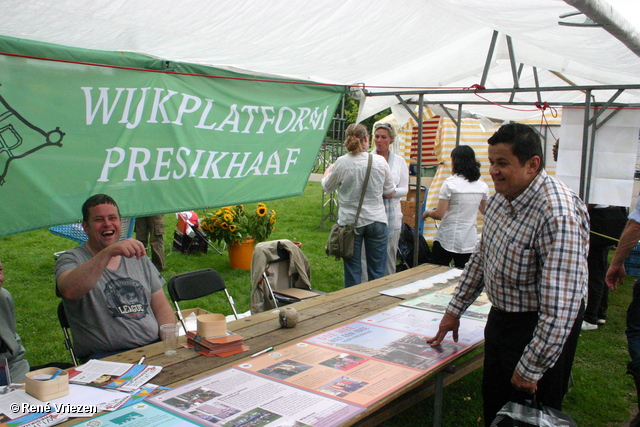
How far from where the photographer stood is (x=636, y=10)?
248 centimetres

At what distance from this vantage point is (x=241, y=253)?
700 cm

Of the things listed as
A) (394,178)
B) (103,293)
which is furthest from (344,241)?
(103,293)

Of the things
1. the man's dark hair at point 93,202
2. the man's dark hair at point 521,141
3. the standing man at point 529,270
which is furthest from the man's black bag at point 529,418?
the man's dark hair at point 93,202

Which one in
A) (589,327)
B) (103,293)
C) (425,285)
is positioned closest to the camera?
(103,293)

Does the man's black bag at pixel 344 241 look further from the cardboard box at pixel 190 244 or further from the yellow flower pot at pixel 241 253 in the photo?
the cardboard box at pixel 190 244

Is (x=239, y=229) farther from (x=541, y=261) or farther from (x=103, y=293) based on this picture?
(x=541, y=261)

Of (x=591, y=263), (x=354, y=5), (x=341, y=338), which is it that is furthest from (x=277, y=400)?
(x=591, y=263)

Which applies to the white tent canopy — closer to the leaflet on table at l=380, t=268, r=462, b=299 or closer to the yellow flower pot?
the leaflet on table at l=380, t=268, r=462, b=299

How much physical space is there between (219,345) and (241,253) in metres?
4.53

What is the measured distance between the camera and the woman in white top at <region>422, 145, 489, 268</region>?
16.4 feet

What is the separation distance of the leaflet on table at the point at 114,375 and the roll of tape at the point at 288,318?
0.81 metres

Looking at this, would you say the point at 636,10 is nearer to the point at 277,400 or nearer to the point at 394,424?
the point at 277,400

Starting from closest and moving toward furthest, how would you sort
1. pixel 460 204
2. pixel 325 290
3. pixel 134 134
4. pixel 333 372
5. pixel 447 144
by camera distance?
pixel 333 372
pixel 134 134
pixel 460 204
pixel 325 290
pixel 447 144

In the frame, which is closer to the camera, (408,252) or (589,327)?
(589,327)
